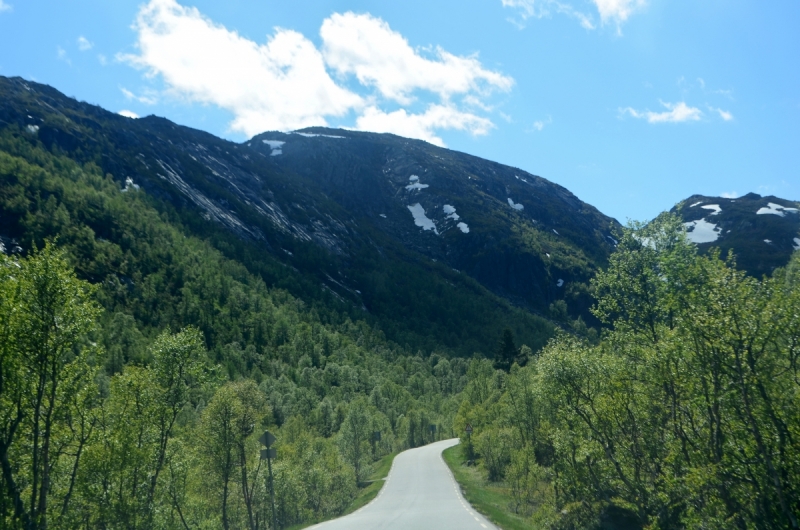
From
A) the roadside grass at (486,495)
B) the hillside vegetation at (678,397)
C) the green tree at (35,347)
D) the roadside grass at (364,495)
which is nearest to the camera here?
the hillside vegetation at (678,397)

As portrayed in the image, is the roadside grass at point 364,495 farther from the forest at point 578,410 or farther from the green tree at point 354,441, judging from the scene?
the forest at point 578,410

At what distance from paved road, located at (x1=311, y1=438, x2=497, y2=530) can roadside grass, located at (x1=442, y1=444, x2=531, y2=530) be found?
677mm

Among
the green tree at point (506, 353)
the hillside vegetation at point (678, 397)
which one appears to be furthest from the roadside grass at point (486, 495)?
the green tree at point (506, 353)

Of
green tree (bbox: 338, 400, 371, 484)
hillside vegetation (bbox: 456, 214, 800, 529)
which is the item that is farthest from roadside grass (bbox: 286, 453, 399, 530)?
hillside vegetation (bbox: 456, 214, 800, 529)

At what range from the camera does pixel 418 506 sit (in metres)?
33.7

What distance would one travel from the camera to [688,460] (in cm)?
1527

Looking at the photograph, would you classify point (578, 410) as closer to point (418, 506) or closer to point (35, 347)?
point (418, 506)

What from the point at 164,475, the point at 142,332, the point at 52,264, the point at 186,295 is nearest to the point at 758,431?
the point at 52,264

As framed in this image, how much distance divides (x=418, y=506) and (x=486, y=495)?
7691 millimetres

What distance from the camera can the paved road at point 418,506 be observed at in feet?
83.6

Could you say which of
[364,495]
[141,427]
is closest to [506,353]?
[364,495]

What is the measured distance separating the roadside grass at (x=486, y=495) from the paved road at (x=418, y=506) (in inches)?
26.7

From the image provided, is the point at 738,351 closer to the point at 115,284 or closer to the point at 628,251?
the point at 628,251

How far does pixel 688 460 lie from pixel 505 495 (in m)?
26.6
